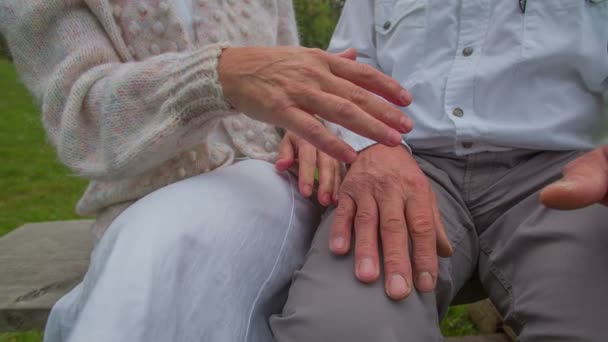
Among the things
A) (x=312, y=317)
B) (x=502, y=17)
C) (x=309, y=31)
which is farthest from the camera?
(x=309, y=31)

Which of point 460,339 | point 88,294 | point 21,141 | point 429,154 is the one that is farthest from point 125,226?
point 21,141

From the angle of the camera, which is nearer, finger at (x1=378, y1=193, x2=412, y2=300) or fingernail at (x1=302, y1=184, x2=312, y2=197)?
finger at (x1=378, y1=193, x2=412, y2=300)

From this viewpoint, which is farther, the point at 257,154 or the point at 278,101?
the point at 257,154

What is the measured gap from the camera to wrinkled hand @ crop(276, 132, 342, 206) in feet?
3.13

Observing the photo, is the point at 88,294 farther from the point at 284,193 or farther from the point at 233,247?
the point at 284,193

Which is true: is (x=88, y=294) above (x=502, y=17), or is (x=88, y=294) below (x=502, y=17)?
below

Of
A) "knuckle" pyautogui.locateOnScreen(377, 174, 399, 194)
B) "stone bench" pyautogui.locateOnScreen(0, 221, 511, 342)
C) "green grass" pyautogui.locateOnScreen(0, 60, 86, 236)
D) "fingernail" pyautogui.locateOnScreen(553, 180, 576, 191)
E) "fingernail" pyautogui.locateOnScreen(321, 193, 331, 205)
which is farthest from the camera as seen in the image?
"green grass" pyautogui.locateOnScreen(0, 60, 86, 236)

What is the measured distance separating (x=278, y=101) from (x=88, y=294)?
410 millimetres

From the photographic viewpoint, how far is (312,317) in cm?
68

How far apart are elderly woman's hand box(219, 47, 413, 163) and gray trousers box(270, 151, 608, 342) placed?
0.71ft

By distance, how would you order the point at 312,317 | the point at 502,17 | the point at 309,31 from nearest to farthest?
the point at 312,317 < the point at 502,17 < the point at 309,31

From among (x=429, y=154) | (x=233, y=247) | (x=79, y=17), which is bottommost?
(x=429, y=154)

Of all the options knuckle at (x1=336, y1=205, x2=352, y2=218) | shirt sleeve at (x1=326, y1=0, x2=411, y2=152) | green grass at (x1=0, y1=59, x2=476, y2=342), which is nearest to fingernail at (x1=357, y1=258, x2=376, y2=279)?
knuckle at (x1=336, y1=205, x2=352, y2=218)

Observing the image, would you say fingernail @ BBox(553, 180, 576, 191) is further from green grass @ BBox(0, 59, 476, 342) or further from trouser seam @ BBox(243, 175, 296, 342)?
green grass @ BBox(0, 59, 476, 342)
